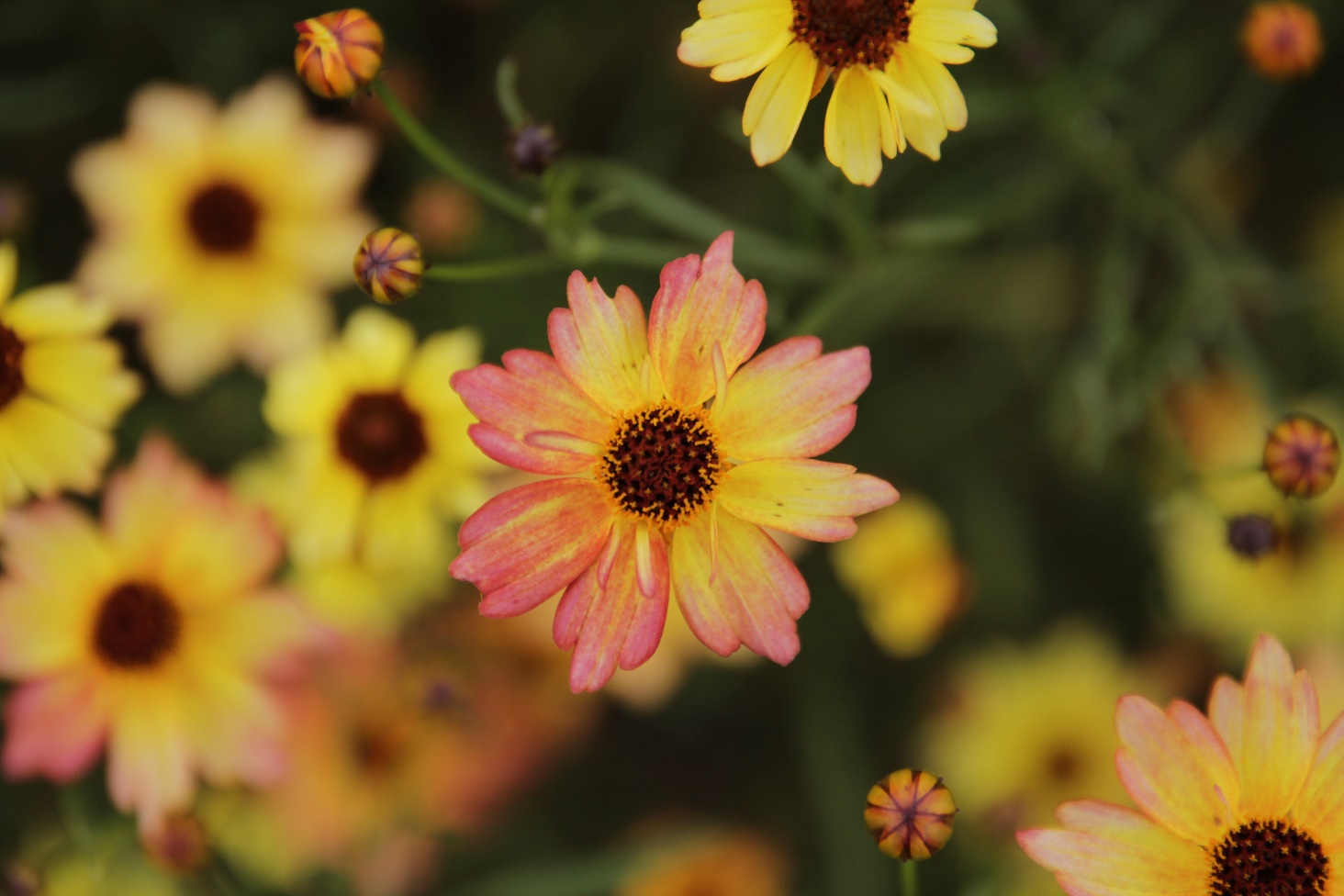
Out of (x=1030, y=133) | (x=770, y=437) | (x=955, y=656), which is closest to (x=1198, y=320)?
(x=1030, y=133)

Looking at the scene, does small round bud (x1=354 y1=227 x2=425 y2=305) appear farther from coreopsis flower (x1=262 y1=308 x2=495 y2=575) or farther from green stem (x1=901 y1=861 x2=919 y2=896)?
green stem (x1=901 y1=861 x2=919 y2=896)

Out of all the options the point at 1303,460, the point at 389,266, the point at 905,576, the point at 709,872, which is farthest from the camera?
the point at 709,872

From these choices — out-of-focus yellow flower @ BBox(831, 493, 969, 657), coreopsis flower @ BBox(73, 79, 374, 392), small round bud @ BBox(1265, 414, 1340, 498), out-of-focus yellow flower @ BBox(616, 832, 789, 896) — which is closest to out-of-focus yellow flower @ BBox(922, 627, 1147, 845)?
out-of-focus yellow flower @ BBox(831, 493, 969, 657)

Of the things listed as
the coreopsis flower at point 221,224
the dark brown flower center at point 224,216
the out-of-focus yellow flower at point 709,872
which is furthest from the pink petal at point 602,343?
the out-of-focus yellow flower at point 709,872

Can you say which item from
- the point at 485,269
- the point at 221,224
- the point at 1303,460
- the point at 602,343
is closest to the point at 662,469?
the point at 602,343

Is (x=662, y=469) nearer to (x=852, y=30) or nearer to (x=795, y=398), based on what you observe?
(x=795, y=398)

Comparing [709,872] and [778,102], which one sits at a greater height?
[778,102]
